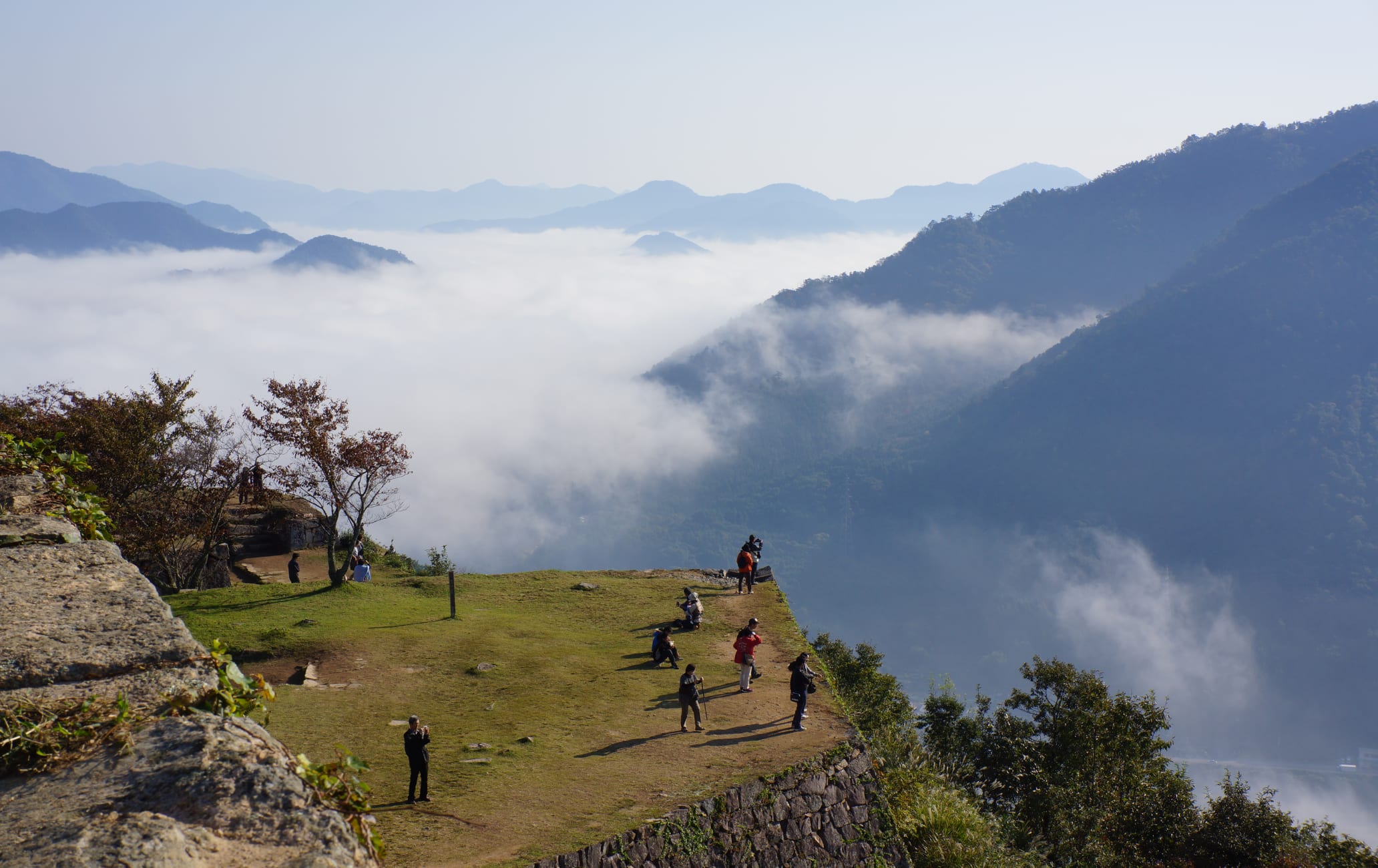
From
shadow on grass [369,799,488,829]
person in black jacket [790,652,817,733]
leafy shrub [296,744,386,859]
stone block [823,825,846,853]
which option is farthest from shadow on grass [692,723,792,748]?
leafy shrub [296,744,386,859]

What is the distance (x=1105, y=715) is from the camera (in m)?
32.6

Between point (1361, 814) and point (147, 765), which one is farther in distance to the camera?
point (1361, 814)

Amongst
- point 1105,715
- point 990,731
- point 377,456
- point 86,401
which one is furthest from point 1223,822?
point 86,401

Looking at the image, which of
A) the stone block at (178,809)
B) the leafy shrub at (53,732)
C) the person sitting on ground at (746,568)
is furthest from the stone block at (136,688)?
the person sitting on ground at (746,568)

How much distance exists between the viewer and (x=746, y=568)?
99.3ft

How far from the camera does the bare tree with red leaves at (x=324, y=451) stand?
3238 centimetres

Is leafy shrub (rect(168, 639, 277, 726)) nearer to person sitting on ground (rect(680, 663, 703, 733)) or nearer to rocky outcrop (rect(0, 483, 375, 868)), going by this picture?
rocky outcrop (rect(0, 483, 375, 868))

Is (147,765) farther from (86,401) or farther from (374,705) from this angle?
Answer: (86,401)

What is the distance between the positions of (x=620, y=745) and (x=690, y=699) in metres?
1.74

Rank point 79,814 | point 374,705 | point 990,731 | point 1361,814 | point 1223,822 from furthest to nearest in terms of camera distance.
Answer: point 1361,814 < point 990,731 < point 1223,822 < point 374,705 < point 79,814

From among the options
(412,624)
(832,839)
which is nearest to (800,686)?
(832,839)

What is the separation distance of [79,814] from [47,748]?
0.86 m

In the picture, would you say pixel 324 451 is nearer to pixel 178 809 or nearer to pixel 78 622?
pixel 78 622

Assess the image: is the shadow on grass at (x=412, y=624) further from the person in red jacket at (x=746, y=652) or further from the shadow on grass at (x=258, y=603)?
the person in red jacket at (x=746, y=652)
